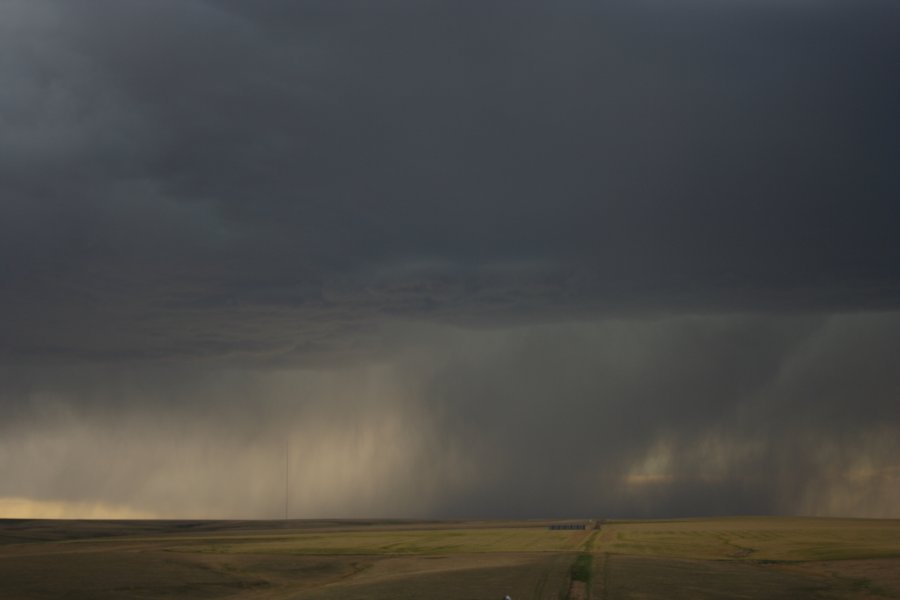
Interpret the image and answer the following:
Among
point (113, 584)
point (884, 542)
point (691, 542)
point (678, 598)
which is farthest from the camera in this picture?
point (691, 542)

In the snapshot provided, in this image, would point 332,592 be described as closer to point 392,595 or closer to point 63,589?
point 392,595

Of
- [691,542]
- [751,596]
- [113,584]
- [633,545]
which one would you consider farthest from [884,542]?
[113,584]

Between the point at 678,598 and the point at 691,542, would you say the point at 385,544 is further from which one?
the point at 678,598

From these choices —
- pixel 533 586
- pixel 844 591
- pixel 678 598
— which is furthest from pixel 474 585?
pixel 844 591

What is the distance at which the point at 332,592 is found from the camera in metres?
73.3

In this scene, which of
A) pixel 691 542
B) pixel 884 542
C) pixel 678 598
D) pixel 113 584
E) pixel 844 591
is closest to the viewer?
pixel 678 598

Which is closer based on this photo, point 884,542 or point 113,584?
point 113,584

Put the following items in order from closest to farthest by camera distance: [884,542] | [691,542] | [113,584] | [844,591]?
[844,591] → [113,584] → [884,542] → [691,542]

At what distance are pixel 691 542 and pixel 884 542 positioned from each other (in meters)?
27.3

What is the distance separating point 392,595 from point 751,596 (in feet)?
91.6

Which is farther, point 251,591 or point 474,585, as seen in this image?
point 251,591

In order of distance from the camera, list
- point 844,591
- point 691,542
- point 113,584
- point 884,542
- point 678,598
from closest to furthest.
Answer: point 678,598 → point 844,591 → point 113,584 → point 884,542 → point 691,542

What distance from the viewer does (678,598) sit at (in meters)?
66.1

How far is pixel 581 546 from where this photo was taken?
12850 centimetres
